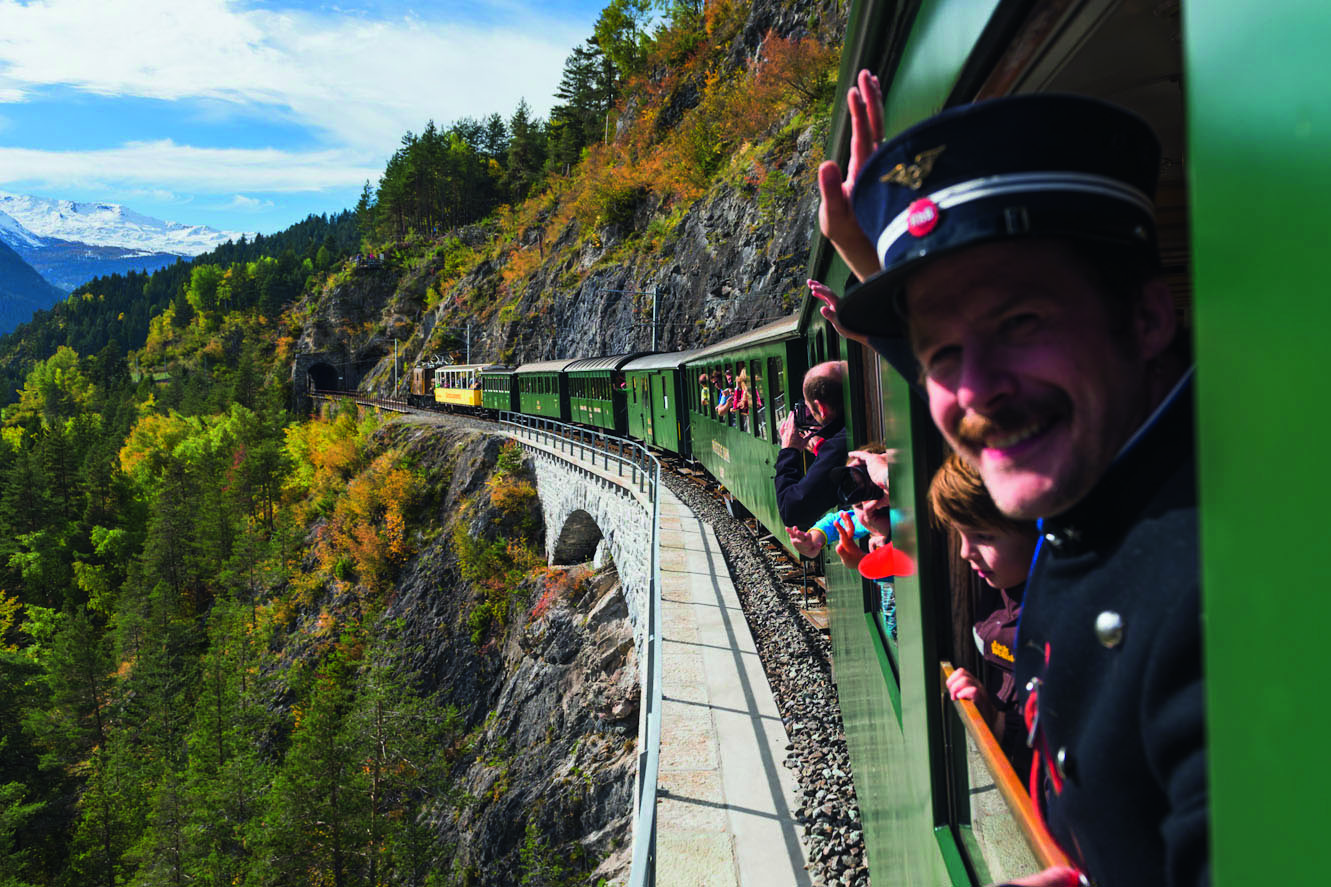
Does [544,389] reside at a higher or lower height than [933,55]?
higher

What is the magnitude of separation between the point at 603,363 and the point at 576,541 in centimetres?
615

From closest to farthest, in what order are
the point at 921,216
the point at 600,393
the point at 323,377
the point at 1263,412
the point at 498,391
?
the point at 1263,412, the point at 921,216, the point at 600,393, the point at 498,391, the point at 323,377

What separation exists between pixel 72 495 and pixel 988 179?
82.6 meters

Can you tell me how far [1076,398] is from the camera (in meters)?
1.03

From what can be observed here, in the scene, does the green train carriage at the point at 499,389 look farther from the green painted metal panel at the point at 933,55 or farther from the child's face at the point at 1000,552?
the child's face at the point at 1000,552

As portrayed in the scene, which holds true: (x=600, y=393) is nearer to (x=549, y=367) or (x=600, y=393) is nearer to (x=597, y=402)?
(x=597, y=402)

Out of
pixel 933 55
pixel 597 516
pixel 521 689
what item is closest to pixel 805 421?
pixel 933 55

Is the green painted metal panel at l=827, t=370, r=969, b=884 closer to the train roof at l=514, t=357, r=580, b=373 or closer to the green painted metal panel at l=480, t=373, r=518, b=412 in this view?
the train roof at l=514, t=357, r=580, b=373

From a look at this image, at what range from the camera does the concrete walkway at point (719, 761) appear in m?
5.40

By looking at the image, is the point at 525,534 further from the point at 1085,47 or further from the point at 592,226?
the point at 592,226

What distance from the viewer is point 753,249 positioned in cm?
3281

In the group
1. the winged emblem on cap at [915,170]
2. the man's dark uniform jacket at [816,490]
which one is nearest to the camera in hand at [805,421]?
the man's dark uniform jacket at [816,490]

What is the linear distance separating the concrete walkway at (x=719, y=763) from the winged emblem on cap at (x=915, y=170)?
204 inches

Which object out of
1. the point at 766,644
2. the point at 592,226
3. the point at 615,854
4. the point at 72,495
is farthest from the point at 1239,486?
the point at 72,495
